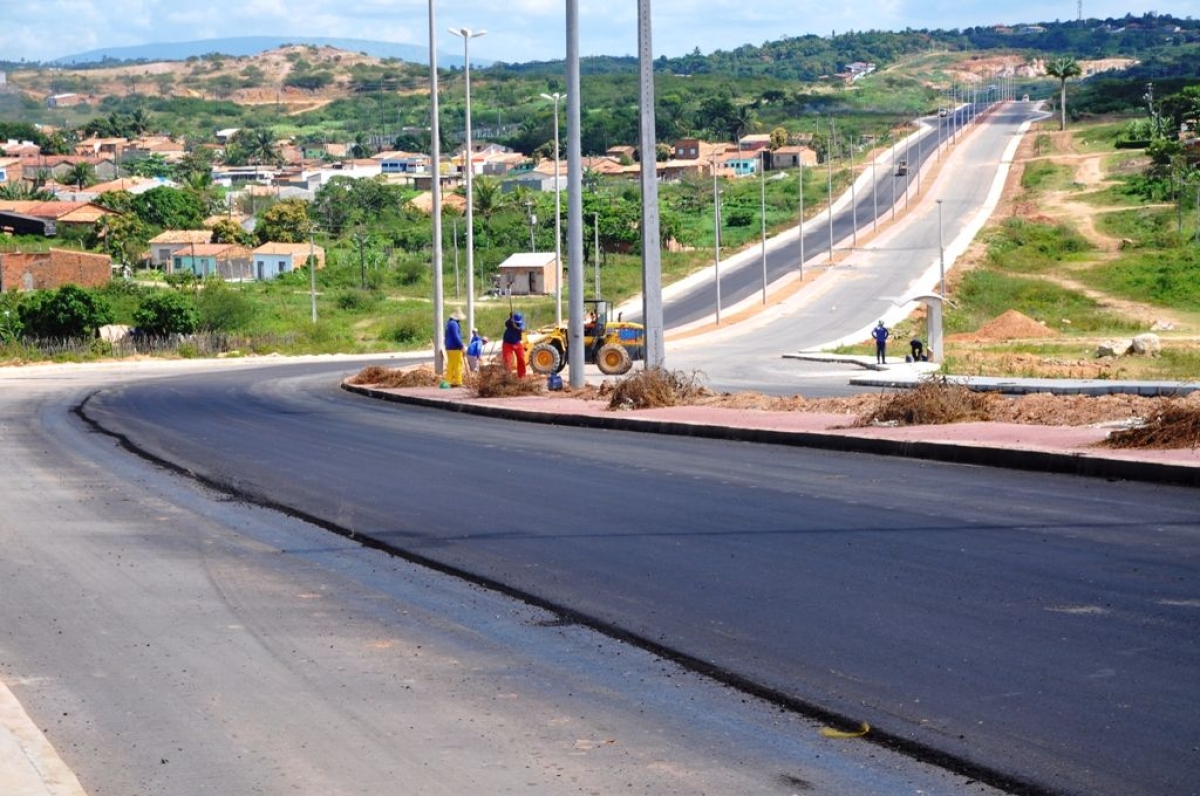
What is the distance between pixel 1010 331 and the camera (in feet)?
221

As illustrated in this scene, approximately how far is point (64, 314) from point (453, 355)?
5146 centimetres

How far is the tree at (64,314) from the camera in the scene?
85.2m

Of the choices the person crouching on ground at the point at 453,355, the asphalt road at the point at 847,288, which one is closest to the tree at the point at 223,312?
the asphalt road at the point at 847,288

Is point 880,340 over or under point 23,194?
under

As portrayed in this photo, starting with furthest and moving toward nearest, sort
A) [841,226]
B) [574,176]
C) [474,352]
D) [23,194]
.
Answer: [23,194] → [841,226] → [474,352] → [574,176]

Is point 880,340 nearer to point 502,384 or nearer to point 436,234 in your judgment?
point 436,234

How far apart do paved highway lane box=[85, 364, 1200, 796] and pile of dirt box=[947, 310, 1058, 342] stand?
46.2 metres

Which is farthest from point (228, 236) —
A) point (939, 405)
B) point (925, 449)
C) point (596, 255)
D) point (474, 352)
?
point (925, 449)

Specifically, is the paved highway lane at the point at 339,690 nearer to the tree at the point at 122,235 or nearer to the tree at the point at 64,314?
the tree at the point at 64,314

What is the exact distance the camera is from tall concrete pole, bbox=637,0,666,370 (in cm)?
2858

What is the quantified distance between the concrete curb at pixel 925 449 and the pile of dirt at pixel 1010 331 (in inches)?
1583

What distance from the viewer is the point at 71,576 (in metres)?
12.4

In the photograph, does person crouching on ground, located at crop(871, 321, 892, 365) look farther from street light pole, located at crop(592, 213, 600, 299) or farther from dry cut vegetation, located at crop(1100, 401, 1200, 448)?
dry cut vegetation, located at crop(1100, 401, 1200, 448)

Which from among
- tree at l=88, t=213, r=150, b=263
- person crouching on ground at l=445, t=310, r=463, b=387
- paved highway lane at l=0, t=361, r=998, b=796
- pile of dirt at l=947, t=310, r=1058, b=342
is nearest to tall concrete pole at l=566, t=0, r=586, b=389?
person crouching on ground at l=445, t=310, r=463, b=387
